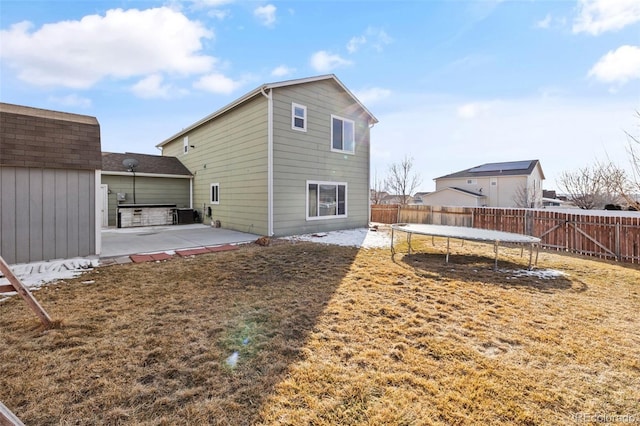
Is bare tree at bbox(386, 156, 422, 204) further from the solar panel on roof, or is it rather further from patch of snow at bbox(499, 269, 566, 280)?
patch of snow at bbox(499, 269, 566, 280)

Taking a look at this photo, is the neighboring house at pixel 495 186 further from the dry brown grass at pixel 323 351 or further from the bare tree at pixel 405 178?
the dry brown grass at pixel 323 351

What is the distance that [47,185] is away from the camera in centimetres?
594

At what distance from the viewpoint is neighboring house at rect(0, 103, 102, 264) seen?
222 inches

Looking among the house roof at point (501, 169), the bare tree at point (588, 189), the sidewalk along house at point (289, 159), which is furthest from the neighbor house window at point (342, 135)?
the house roof at point (501, 169)

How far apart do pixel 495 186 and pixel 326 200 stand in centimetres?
2195

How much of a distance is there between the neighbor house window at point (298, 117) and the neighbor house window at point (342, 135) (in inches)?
58.4

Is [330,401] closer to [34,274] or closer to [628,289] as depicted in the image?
[628,289]

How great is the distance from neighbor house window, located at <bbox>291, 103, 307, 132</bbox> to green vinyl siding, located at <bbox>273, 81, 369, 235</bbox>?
0.15 meters

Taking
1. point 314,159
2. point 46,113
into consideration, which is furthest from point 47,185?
point 314,159

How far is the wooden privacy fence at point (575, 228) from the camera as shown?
7.20 meters

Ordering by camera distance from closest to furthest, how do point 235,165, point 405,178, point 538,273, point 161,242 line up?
point 538,273 < point 161,242 < point 235,165 < point 405,178

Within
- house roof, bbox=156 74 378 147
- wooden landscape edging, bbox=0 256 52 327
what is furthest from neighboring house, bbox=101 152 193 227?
wooden landscape edging, bbox=0 256 52 327

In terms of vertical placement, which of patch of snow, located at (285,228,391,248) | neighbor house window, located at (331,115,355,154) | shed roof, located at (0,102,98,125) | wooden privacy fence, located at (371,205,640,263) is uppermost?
neighbor house window, located at (331,115,355,154)

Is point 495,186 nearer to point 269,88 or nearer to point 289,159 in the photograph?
point 289,159
